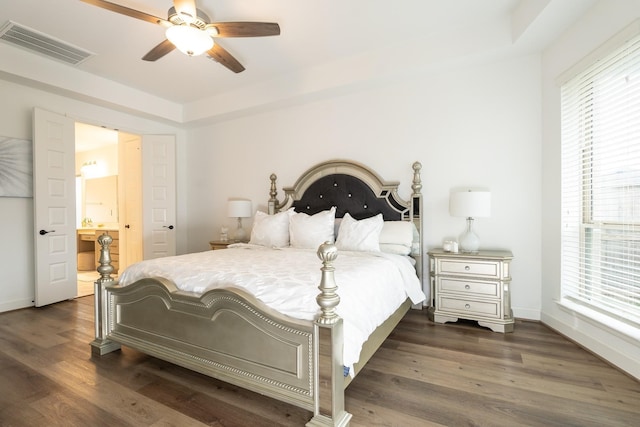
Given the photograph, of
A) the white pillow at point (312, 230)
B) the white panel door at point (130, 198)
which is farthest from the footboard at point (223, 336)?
the white panel door at point (130, 198)

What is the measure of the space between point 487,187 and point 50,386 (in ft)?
12.8

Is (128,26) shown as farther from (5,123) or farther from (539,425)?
(539,425)

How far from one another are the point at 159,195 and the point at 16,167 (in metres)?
1.67

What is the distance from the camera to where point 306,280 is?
73.6 inches

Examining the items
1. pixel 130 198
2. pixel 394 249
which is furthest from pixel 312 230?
pixel 130 198

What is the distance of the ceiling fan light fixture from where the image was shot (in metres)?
2.26

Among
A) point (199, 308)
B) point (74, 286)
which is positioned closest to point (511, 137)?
point (199, 308)

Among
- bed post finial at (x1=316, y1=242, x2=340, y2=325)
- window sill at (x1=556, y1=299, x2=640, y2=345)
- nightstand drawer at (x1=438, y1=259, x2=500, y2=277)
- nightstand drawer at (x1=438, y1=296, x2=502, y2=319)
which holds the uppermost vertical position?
bed post finial at (x1=316, y1=242, x2=340, y2=325)

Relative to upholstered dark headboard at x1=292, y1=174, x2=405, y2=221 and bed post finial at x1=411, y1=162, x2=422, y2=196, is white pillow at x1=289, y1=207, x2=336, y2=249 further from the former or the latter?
bed post finial at x1=411, y1=162, x2=422, y2=196

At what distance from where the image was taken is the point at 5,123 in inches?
139

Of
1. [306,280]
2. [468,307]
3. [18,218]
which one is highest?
[18,218]

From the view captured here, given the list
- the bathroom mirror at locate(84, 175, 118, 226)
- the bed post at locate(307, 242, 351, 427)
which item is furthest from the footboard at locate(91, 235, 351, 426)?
the bathroom mirror at locate(84, 175, 118, 226)

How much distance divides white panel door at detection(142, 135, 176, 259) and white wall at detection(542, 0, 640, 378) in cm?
499

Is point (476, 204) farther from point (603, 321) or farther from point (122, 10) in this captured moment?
point (122, 10)
